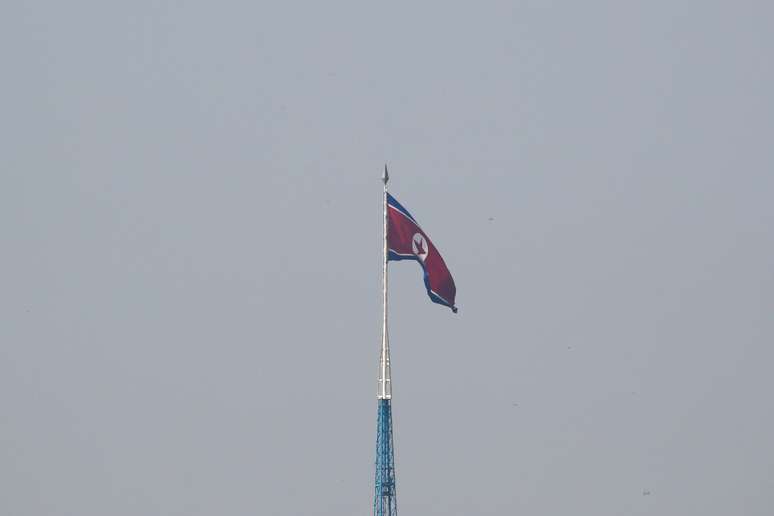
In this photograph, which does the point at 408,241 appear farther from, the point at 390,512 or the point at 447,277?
the point at 390,512

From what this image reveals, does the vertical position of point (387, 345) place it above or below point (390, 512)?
above

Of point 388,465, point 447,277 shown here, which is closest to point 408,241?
point 447,277

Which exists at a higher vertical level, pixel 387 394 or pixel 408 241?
pixel 408 241

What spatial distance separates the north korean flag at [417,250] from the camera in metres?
111

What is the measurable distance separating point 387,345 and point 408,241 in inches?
292

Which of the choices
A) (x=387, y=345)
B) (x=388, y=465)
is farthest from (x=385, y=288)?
(x=388, y=465)

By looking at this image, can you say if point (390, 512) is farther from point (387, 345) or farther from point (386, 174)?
point (386, 174)

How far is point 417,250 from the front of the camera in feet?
366

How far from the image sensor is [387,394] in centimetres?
10700

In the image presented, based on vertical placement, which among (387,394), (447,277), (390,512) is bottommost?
(390,512)

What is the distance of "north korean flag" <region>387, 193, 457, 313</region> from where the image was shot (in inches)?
4355

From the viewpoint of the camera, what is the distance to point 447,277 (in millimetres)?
113250

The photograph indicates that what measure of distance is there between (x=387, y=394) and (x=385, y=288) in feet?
21.5

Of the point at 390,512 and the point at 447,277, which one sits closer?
the point at 390,512
